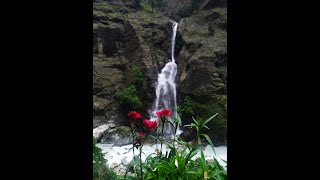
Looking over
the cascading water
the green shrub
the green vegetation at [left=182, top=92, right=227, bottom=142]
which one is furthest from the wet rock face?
the green shrub

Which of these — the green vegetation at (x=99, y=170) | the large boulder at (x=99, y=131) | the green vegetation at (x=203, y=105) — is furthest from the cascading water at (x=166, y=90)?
the green vegetation at (x=99, y=170)

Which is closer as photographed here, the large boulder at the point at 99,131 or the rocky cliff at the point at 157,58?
the large boulder at the point at 99,131

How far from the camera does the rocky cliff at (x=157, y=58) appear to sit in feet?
35.8

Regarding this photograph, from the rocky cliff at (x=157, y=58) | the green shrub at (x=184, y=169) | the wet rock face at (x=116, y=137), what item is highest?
Answer: the rocky cliff at (x=157, y=58)

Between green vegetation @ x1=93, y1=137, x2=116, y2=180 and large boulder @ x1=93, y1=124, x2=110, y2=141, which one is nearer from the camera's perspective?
green vegetation @ x1=93, y1=137, x2=116, y2=180

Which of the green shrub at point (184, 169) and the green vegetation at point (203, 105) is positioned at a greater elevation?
the green shrub at point (184, 169)

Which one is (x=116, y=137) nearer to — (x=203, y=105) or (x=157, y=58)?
(x=203, y=105)

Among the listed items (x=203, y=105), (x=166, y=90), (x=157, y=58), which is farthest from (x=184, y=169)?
(x=157, y=58)

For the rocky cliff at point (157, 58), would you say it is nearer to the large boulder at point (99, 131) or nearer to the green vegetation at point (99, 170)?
the large boulder at point (99, 131)

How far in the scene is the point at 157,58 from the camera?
Result: 1301 cm

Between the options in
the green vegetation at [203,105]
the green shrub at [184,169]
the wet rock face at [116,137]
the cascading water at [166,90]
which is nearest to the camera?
the green shrub at [184,169]

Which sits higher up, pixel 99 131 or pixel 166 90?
pixel 166 90

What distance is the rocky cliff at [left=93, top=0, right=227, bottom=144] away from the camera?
10.9m

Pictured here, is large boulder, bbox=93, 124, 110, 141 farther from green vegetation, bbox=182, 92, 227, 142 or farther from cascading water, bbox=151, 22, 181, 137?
green vegetation, bbox=182, 92, 227, 142
